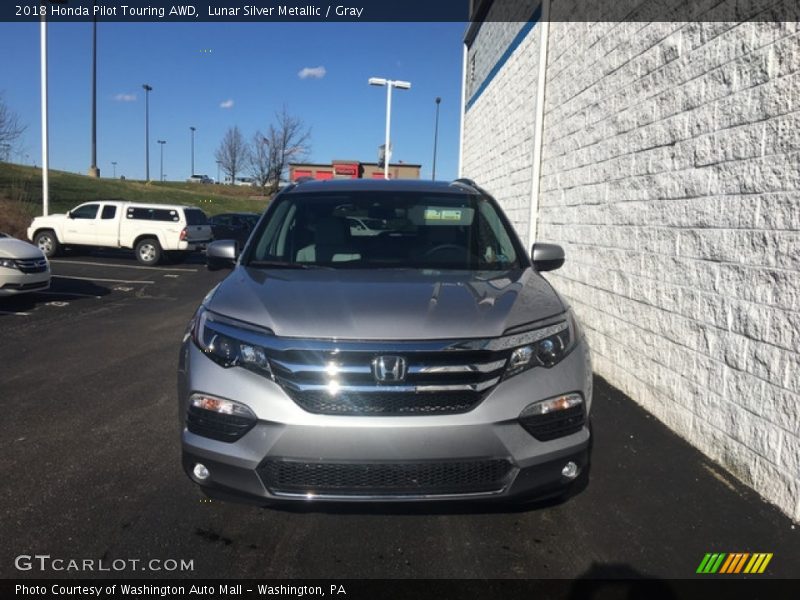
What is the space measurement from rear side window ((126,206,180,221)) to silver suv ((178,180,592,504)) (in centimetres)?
1685

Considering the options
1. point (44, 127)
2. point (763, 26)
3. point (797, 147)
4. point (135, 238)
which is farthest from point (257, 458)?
point (44, 127)

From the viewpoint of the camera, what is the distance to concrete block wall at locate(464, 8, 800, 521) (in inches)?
133

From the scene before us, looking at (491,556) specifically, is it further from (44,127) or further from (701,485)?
(44,127)

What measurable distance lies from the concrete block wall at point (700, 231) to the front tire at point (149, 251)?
48.8 feet

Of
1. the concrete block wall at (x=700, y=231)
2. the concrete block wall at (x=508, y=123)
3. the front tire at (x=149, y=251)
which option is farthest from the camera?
the front tire at (x=149, y=251)

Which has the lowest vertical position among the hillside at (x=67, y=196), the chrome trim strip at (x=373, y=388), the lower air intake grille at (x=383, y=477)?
the lower air intake grille at (x=383, y=477)

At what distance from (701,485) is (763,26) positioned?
2718mm

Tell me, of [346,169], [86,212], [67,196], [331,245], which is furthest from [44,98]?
[331,245]

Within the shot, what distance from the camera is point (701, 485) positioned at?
3662mm

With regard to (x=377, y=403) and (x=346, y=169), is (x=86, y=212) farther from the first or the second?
(x=377, y=403)

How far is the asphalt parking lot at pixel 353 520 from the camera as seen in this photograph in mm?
2826

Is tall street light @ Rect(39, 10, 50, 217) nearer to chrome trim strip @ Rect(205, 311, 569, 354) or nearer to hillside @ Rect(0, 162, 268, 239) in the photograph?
hillside @ Rect(0, 162, 268, 239)

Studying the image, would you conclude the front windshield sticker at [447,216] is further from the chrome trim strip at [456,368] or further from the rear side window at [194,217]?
the rear side window at [194,217]

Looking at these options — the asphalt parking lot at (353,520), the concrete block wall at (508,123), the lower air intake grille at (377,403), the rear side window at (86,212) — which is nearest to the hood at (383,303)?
the lower air intake grille at (377,403)
